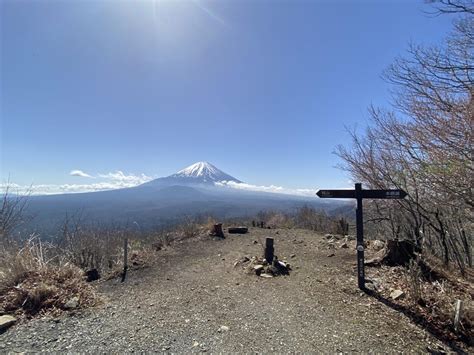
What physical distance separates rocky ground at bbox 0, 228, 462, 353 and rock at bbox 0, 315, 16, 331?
0.10 m

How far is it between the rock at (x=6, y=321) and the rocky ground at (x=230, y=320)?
3.8 inches

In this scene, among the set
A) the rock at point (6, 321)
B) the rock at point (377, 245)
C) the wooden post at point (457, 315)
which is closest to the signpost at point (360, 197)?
the wooden post at point (457, 315)

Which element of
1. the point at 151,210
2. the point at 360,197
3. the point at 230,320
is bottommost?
the point at 151,210

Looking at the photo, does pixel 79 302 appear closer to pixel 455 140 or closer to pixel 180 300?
pixel 180 300

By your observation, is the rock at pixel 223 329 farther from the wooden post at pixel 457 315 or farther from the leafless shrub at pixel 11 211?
the leafless shrub at pixel 11 211

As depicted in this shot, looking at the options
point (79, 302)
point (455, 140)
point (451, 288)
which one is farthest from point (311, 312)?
point (79, 302)

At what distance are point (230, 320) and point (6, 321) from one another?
11.1 ft

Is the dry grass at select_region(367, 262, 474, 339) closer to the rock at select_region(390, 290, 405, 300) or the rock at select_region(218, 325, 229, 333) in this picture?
the rock at select_region(390, 290, 405, 300)

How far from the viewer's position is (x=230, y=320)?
4.35 metres

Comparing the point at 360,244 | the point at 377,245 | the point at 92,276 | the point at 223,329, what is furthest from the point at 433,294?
the point at 92,276

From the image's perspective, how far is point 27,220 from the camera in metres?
8.98

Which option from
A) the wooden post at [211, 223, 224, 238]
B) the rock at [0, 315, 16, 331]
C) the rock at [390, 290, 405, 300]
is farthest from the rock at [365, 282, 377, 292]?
the wooden post at [211, 223, 224, 238]

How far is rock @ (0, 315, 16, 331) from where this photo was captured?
3885 mm

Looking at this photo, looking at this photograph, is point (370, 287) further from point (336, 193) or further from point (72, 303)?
point (72, 303)
